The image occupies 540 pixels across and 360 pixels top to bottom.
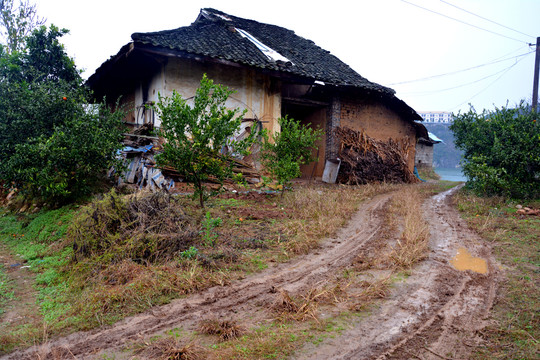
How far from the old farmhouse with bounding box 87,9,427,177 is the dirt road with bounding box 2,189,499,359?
668 centimetres

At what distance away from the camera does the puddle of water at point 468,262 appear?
171 inches

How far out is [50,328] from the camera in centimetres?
298

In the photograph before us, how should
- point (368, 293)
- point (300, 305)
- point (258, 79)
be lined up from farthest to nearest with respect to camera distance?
point (258, 79) → point (368, 293) → point (300, 305)

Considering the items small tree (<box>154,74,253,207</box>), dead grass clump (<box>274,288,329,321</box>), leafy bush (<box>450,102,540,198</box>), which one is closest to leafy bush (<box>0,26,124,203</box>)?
small tree (<box>154,74,253,207</box>)

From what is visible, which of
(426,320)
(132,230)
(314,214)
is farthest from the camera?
(314,214)

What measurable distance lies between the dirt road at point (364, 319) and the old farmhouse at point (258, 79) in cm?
668

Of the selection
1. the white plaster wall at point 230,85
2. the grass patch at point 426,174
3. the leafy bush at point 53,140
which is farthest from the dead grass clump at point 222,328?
the grass patch at point 426,174

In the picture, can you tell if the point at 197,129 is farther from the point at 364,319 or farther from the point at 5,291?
the point at 364,319

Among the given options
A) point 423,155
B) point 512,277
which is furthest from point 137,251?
point 423,155

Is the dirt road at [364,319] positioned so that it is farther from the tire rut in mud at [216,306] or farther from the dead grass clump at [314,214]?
the dead grass clump at [314,214]

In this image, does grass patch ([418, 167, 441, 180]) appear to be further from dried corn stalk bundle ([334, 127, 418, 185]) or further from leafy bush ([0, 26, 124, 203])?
leafy bush ([0, 26, 124, 203])

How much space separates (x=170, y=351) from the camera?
250 centimetres

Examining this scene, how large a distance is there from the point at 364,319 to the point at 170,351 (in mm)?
1778

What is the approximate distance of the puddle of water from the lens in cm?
434
